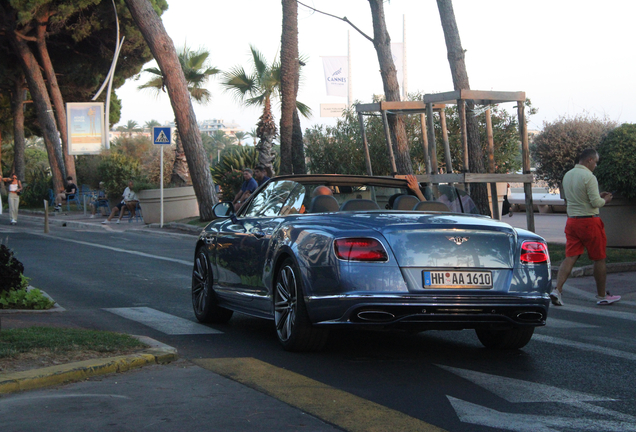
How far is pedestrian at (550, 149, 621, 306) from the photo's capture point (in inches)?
369

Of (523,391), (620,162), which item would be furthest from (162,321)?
(620,162)

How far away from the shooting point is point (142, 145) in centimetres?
6328

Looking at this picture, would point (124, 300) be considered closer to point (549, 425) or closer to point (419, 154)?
point (549, 425)

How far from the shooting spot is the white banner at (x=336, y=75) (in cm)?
3562

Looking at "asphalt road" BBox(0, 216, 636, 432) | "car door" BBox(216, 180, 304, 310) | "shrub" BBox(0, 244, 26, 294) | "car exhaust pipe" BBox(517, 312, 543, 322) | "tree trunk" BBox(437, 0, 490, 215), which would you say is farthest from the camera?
"tree trunk" BBox(437, 0, 490, 215)

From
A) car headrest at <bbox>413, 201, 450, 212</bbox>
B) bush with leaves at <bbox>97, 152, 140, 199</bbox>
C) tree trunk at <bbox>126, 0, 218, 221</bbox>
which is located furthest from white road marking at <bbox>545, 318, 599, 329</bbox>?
bush with leaves at <bbox>97, 152, 140, 199</bbox>

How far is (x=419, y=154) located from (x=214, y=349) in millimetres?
17389

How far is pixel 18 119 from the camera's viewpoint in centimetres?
5272

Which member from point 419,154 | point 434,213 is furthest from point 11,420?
point 419,154

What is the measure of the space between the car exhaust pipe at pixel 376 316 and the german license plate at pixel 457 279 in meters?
0.32

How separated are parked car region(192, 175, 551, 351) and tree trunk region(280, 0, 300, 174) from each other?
16943mm

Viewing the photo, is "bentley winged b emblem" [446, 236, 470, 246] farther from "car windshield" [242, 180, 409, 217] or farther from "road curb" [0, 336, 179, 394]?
"road curb" [0, 336, 179, 394]

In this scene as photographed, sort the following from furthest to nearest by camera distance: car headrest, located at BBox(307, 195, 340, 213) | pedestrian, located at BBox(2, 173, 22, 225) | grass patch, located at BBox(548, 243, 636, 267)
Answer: pedestrian, located at BBox(2, 173, 22, 225) < grass patch, located at BBox(548, 243, 636, 267) < car headrest, located at BBox(307, 195, 340, 213)

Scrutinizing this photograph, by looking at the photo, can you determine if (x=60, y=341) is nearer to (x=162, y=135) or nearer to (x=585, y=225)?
(x=585, y=225)
